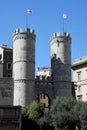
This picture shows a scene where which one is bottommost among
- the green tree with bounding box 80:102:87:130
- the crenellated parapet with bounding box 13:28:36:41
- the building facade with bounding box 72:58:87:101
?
the green tree with bounding box 80:102:87:130

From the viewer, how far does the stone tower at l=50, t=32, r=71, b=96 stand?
70.8m

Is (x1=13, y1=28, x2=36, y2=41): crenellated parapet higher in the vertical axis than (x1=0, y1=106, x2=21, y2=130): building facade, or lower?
higher

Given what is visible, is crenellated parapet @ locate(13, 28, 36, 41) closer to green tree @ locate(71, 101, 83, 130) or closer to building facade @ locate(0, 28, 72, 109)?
building facade @ locate(0, 28, 72, 109)

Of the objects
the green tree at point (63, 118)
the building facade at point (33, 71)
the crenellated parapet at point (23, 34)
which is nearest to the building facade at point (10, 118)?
the green tree at point (63, 118)

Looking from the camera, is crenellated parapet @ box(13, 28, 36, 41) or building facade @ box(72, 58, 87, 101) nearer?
crenellated parapet @ box(13, 28, 36, 41)

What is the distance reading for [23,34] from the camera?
6919 centimetres

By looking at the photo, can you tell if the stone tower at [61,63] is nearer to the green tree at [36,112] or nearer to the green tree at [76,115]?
the green tree at [36,112]

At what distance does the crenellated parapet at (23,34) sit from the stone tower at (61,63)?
4688 mm

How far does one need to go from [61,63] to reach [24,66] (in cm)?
693

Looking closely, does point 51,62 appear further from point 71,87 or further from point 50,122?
point 50,122

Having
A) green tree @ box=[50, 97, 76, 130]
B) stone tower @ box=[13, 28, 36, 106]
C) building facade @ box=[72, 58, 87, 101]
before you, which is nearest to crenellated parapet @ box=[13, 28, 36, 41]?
stone tower @ box=[13, 28, 36, 106]

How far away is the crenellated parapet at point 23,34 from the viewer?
69125mm

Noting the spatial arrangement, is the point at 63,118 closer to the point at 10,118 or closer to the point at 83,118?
the point at 83,118

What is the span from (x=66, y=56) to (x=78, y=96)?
7.04 meters
